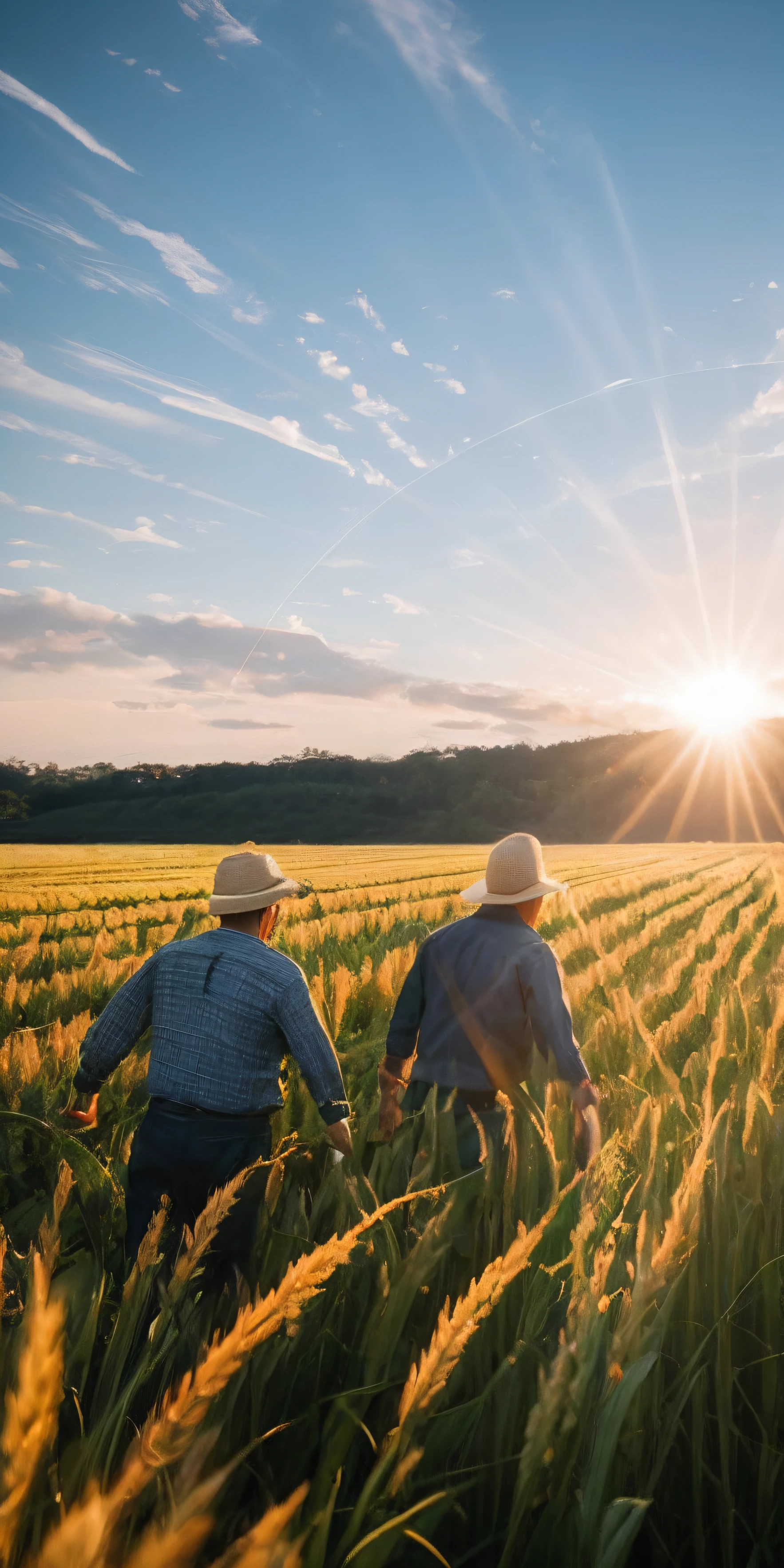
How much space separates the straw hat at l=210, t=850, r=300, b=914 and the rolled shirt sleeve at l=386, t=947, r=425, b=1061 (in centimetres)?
85

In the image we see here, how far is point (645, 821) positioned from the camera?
112500 mm

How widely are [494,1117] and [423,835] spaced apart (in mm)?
76294

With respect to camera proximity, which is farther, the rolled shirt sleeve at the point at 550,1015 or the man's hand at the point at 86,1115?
the rolled shirt sleeve at the point at 550,1015

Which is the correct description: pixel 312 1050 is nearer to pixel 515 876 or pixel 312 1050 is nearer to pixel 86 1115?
pixel 86 1115

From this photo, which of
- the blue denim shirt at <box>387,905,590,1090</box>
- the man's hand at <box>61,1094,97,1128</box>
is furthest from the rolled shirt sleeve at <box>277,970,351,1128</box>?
the man's hand at <box>61,1094,97,1128</box>

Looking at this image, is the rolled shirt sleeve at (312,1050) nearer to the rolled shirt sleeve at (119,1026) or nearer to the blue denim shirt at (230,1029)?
the blue denim shirt at (230,1029)

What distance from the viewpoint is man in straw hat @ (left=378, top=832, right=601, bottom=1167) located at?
3449mm

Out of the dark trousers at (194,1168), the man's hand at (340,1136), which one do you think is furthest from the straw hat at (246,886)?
the man's hand at (340,1136)

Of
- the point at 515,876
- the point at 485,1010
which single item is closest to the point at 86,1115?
the point at 485,1010

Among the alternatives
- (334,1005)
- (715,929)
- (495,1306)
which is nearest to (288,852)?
(715,929)

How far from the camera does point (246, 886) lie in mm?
3281

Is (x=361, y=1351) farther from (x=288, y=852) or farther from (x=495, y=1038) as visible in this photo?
(x=288, y=852)

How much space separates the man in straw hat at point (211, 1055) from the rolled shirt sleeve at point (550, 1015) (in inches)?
35.0

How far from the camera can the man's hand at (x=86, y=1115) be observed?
316 centimetres
